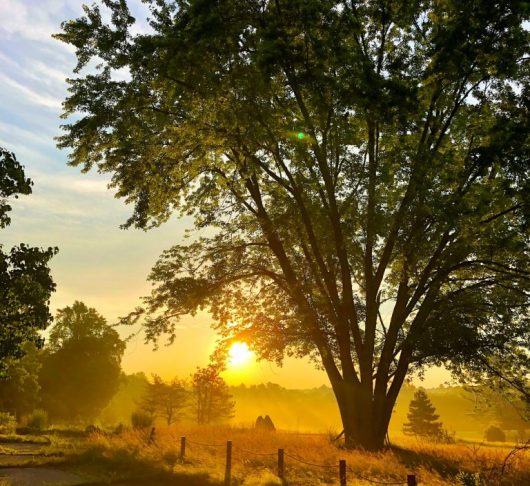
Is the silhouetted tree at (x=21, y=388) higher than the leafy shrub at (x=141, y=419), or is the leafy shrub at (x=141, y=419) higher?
the silhouetted tree at (x=21, y=388)

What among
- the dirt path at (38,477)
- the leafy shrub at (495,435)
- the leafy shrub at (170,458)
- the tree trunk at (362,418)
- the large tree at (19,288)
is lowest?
the leafy shrub at (495,435)

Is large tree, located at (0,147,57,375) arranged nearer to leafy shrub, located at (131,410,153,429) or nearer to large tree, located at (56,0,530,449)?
large tree, located at (56,0,530,449)

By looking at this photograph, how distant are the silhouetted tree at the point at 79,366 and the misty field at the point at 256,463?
41186 mm

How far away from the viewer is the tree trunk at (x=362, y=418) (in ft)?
50.8

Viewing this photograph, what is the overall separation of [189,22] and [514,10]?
766 centimetres

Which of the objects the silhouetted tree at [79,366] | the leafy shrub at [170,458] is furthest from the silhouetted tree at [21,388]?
the leafy shrub at [170,458]

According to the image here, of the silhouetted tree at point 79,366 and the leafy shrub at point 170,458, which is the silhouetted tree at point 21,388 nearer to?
the silhouetted tree at point 79,366

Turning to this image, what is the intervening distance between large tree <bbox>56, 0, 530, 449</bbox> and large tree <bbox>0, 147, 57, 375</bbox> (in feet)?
14.2

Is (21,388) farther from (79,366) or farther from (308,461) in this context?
(308,461)

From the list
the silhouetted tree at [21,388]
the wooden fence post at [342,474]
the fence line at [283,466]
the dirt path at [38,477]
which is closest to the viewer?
the fence line at [283,466]

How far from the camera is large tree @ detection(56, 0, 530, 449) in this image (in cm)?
1100

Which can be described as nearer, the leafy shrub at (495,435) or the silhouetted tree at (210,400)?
the leafy shrub at (495,435)

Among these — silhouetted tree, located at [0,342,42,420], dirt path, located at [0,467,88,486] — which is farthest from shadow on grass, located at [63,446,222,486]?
silhouetted tree, located at [0,342,42,420]

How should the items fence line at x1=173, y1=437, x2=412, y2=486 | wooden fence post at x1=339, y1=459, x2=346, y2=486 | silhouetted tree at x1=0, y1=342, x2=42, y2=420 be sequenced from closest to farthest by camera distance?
fence line at x1=173, y1=437, x2=412, y2=486 < wooden fence post at x1=339, y1=459, x2=346, y2=486 < silhouetted tree at x1=0, y1=342, x2=42, y2=420
